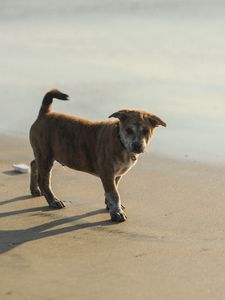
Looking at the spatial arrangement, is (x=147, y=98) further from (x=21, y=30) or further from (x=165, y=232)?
→ (x=21, y=30)

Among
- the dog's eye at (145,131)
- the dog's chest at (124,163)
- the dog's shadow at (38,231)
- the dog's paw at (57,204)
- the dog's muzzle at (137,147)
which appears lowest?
the dog's shadow at (38,231)

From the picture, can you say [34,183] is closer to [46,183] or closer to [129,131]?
[46,183]

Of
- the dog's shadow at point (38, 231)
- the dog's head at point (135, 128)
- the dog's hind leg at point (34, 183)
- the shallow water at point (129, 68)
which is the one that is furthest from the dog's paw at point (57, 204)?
the shallow water at point (129, 68)

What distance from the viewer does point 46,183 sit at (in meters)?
7.97

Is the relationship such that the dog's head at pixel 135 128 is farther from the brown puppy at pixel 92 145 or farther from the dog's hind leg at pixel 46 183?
the dog's hind leg at pixel 46 183

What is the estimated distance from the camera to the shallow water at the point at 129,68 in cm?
1089

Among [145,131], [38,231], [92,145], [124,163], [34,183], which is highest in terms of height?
[145,131]

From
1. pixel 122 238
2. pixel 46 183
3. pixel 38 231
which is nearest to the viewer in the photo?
pixel 122 238

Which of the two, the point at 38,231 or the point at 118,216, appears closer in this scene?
the point at 38,231

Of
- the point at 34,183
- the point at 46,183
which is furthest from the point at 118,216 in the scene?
the point at 34,183

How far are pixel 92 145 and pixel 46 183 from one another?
2.00 feet

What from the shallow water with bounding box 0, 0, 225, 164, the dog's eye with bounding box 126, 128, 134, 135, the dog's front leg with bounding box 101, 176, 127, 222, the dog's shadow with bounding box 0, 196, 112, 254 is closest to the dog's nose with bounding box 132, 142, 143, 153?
the dog's eye with bounding box 126, 128, 134, 135

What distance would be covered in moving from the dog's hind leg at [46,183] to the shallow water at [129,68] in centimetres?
212

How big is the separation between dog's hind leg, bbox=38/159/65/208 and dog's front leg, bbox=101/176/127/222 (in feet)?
1.86
